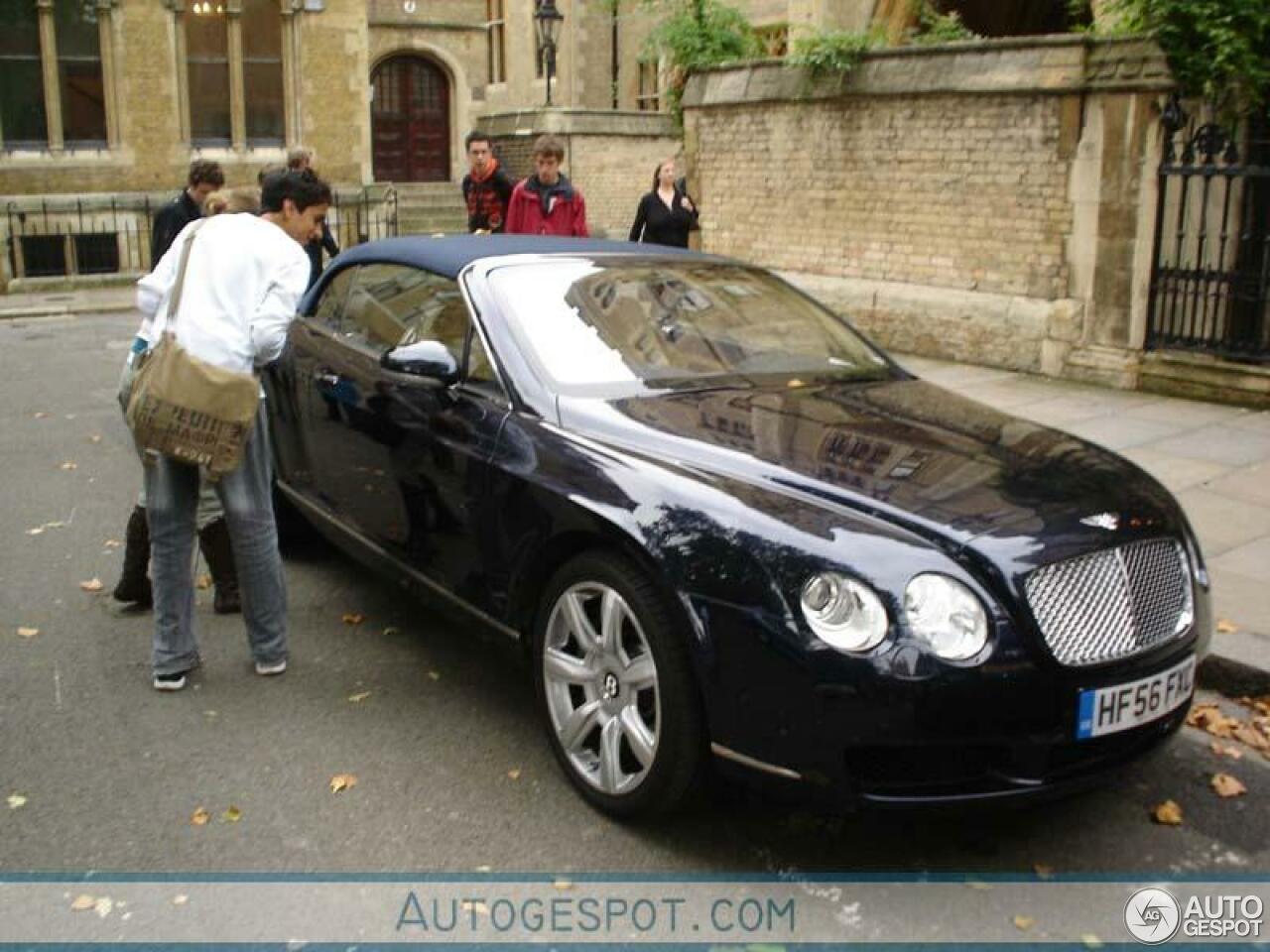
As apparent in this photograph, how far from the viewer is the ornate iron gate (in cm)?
993

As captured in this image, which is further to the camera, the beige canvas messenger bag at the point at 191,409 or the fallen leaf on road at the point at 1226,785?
the beige canvas messenger bag at the point at 191,409

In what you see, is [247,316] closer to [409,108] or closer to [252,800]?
[252,800]

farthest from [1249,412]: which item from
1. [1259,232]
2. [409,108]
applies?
[409,108]

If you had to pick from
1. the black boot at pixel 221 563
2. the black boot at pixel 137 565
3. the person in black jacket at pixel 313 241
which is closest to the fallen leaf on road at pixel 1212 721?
the black boot at pixel 221 563

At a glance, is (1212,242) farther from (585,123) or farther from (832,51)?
(585,123)

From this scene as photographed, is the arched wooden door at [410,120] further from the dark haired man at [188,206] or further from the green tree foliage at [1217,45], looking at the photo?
the green tree foliage at [1217,45]

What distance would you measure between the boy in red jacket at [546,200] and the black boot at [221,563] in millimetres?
4827

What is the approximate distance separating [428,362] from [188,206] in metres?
5.88

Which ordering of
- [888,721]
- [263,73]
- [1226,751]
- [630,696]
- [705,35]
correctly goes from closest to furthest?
[888,721] < [630,696] < [1226,751] < [705,35] < [263,73]

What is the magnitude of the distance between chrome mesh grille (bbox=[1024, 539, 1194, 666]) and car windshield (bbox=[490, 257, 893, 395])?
1527 millimetres

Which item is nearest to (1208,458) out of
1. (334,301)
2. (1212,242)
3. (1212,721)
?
(1212,242)

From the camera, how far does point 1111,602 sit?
360cm

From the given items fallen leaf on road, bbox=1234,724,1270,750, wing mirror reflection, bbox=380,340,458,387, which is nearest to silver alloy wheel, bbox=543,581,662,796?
wing mirror reflection, bbox=380,340,458,387

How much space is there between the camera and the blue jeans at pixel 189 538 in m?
4.93
